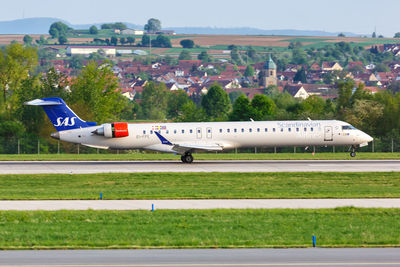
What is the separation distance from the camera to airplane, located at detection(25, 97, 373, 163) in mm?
50812

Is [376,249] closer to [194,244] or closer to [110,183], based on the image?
[194,244]

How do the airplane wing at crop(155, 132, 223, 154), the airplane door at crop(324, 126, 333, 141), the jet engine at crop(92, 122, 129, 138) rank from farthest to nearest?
1. the airplane door at crop(324, 126, 333, 141)
2. the jet engine at crop(92, 122, 129, 138)
3. the airplane wing at crop(155, 132, 223, 154)

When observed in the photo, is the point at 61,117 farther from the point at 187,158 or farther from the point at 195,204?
the point at 195,204

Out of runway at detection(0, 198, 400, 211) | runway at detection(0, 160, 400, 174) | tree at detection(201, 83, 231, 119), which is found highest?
runway at detection(0, 198, 400, 211)

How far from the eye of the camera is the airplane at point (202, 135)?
167 ft

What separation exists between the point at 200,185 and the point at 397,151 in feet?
104

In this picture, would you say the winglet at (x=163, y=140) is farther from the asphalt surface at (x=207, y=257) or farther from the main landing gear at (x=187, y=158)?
the asphalt surface at (x=207, y=257)

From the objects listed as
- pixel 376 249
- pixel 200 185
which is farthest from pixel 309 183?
pixel 376 249

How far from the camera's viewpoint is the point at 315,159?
54344 millimetres

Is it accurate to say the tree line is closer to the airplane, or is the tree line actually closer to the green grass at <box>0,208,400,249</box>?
the airplane

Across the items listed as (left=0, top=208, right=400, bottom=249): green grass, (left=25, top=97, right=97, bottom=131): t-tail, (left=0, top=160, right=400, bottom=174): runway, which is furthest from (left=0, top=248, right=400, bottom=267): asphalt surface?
(left=25, top=97, right=97, bottom=131): t-tail

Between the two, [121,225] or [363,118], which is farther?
[363,118]

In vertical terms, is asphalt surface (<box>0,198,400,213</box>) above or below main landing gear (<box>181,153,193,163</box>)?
above

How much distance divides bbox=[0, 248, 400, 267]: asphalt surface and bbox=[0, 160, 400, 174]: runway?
23319mm
